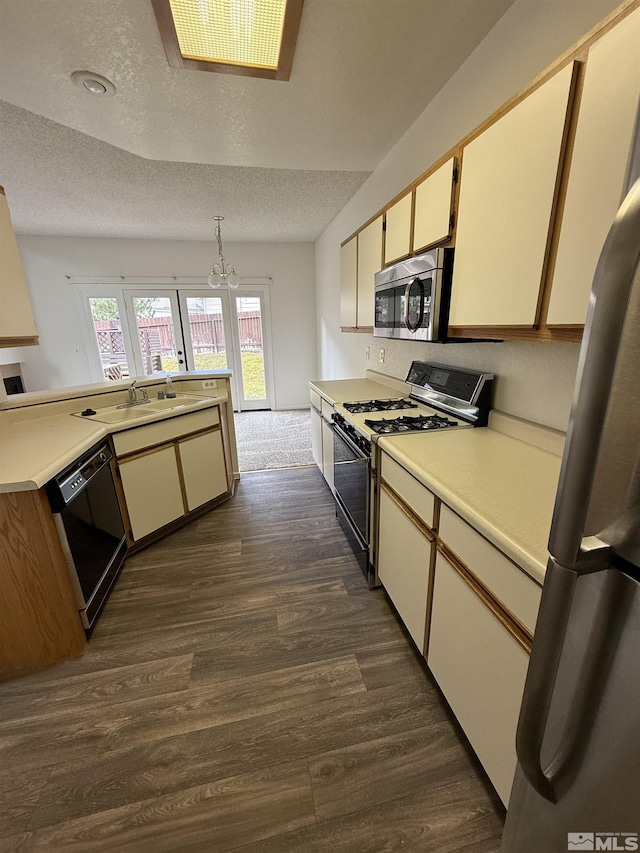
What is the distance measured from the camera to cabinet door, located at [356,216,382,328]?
7.57 feet

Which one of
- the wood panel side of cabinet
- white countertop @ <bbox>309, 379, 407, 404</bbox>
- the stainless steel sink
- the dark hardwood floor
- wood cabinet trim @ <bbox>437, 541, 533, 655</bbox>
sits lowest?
the dark hardwood floor

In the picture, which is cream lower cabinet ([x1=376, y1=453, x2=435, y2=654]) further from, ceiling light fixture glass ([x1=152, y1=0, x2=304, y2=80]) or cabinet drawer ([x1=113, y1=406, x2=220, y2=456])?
ceiling light fixture glass ([x1=152, y1=0, x2=304, y2=80])

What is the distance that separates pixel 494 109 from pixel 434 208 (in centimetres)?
49

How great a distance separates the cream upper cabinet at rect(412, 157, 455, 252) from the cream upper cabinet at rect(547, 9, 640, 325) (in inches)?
24.6

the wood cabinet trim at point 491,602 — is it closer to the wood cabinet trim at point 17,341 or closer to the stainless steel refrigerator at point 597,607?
the stainless steel refrigerator at point 597,607

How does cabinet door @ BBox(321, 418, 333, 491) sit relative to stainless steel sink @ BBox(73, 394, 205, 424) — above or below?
below

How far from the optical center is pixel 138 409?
2.64 m

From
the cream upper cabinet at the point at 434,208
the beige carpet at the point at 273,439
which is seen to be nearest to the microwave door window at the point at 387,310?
the cream upper cabinet at the point at 434,208

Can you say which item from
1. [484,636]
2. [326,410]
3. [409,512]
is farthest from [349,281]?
[484,636]

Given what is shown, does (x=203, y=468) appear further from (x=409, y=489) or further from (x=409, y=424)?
(x=409, y=489)

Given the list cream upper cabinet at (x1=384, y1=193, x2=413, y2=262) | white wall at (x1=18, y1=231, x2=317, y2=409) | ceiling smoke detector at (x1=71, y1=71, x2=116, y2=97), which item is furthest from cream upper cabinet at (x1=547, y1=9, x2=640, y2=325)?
white wall at (x1=18, y1=231, x2=317, y2=409)

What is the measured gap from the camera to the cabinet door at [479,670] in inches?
36.4

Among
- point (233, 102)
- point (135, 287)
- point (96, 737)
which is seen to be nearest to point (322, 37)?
point (233, 102)

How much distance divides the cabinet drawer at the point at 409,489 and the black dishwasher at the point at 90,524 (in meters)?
1.47
